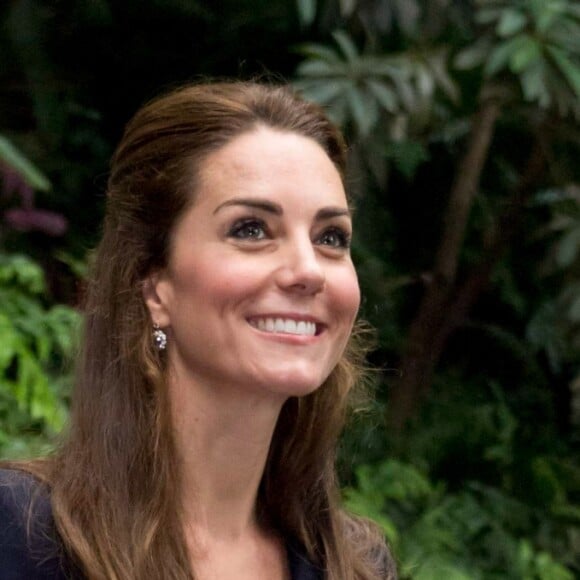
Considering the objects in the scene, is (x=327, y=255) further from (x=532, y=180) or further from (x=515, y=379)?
(x=515, y=379)

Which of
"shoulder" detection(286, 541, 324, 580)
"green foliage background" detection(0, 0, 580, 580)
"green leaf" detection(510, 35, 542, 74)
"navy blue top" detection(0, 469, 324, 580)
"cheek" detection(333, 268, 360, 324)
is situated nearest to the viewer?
"navy blue top" detection(0, 469, 324, 580)

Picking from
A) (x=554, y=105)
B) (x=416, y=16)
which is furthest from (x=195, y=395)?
(x=554, y=105)

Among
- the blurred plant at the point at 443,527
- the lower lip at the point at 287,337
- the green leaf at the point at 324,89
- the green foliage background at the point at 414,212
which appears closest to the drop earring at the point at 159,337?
the lower lip at the point at 287,337

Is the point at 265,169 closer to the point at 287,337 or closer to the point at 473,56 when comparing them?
the point at 287,337

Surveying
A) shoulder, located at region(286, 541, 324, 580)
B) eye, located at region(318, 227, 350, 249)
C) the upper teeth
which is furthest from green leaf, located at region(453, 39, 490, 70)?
the upper teeth

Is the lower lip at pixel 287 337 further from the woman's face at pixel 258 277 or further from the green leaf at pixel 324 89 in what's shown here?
the green leaf at pixel 324 89

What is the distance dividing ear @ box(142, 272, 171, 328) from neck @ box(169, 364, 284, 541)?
0.32 ft

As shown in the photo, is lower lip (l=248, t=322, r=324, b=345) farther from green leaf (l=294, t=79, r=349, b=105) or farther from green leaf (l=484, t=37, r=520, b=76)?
green leaf (l=484, t=37, r=520, b=76)

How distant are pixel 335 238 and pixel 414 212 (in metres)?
3.78

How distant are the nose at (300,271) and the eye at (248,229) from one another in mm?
48

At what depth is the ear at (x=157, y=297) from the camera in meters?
2.24

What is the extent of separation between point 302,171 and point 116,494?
603mm

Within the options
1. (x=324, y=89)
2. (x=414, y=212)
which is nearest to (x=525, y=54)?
(x=324, y=89)

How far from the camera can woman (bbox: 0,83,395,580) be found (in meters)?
2.13
